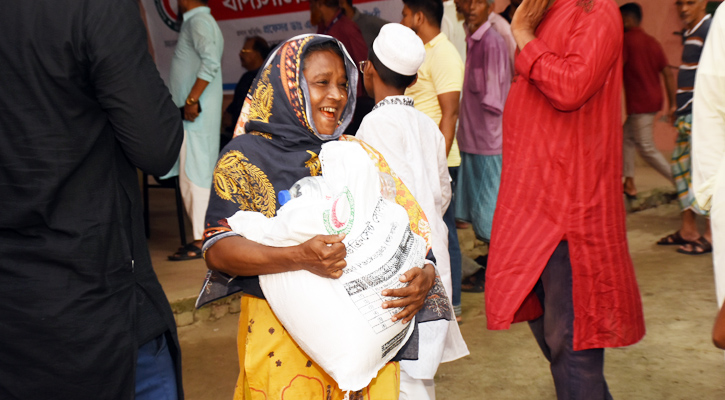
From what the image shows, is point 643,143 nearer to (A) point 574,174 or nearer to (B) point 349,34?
(B) point 349,34

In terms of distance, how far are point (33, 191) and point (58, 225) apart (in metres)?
0.10

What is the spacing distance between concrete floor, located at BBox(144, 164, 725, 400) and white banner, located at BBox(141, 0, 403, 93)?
246 centimetres

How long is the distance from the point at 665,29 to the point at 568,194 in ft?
22.4

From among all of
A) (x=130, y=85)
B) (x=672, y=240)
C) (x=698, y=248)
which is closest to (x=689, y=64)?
(x=698, y=248)

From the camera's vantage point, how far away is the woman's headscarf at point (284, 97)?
6.08 ft

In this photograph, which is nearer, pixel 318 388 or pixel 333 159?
pixel 333 159

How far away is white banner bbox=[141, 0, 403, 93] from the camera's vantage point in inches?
225

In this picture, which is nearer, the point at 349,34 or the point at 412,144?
the point at 412,144

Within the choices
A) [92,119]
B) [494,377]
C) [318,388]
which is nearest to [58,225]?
[92,119]

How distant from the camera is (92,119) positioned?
157 centimetres

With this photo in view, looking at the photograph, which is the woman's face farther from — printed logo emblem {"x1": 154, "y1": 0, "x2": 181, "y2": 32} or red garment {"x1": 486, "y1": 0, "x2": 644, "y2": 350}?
printed logo emblem {"x1": 154, "y1": 0, "x2": 181, "y2": 32}

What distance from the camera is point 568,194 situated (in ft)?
7.86

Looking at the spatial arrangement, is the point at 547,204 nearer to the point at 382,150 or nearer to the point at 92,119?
the point at 382,150

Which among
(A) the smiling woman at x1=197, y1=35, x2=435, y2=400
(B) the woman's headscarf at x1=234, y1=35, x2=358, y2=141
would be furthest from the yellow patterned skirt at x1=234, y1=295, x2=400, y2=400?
(B) the woman's headscarf at x1=234, y1=35, x2=358, y2=141
